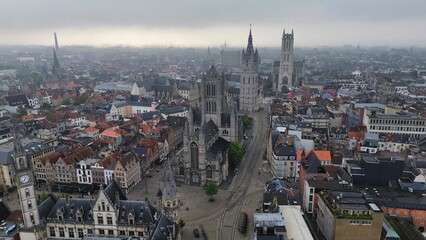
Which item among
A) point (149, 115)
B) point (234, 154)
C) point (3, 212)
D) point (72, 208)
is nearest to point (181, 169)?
point (234, 154)

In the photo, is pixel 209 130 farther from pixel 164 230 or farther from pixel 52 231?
pixel 52 231

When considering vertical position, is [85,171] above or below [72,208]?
below

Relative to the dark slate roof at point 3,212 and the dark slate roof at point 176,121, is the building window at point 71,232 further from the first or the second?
the dark slate roof at point 176,121

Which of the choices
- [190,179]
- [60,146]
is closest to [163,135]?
[190,179]

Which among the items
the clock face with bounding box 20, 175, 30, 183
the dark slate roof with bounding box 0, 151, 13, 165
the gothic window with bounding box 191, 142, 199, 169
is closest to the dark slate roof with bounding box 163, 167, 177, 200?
the clock face with bounding box 20, 175, 30, 183

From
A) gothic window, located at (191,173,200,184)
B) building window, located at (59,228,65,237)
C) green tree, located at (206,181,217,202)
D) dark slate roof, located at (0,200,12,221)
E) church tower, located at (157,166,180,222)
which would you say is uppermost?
church tower, located at (157,166,180,222)

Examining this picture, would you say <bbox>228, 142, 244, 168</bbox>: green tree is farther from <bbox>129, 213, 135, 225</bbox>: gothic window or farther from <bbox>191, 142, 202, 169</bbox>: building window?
<bbox>129, 213, 135, 225</bbox>: gothic window
